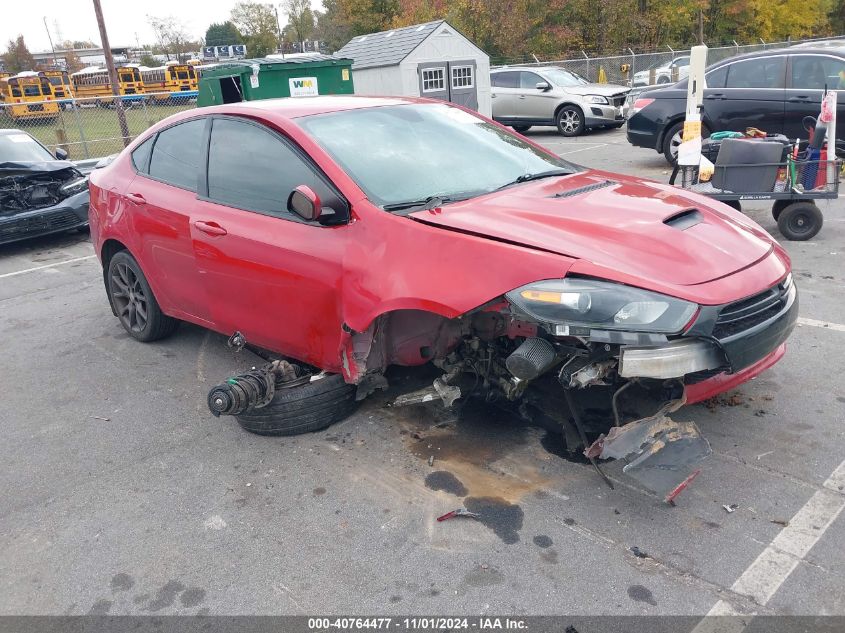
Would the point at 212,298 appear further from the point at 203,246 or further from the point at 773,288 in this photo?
the point at 773,288

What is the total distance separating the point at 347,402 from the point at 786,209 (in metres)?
5.21

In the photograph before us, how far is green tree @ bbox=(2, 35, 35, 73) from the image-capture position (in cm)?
5041

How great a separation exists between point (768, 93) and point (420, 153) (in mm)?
8010

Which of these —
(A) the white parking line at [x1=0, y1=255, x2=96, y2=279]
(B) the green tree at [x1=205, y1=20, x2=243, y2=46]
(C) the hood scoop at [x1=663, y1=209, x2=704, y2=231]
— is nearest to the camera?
(C) the hood scoop at [x1=663, y1=209, x2=704, y2=231]

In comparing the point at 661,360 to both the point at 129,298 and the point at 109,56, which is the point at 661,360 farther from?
the point at 109,56

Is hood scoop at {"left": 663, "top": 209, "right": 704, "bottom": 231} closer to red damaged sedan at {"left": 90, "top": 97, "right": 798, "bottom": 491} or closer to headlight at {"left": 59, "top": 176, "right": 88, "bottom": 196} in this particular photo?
red damaged sedan at {"left": 90, "top": 97, "right": 798, "bottom": 491}

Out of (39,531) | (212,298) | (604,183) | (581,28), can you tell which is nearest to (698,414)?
(604,183)

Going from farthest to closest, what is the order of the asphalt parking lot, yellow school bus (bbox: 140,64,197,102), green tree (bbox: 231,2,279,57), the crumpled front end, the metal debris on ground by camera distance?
green tree (bbox: 231,2,279,57), yellow school bus (bbox: 140,64,197,102), the crumpled front end, the metal debris on ground, the asphalt parking lot

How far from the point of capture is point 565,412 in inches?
148

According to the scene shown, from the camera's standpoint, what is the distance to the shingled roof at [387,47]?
52.3ft

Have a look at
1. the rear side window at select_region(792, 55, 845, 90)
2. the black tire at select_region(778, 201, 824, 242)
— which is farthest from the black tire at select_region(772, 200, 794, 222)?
the rear side window at select_region(792, 55, 845, 90)

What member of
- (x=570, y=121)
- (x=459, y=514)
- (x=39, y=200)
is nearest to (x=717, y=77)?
(x=570, y=121)

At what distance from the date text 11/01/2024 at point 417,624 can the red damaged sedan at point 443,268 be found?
900 millimetres

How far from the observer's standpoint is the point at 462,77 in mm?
16844
